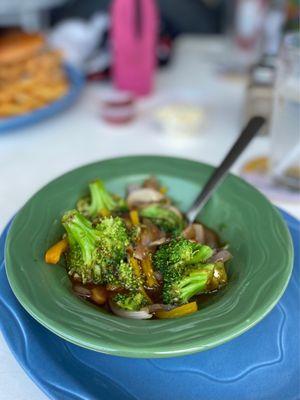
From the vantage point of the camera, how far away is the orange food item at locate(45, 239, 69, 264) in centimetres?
70

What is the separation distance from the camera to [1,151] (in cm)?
118


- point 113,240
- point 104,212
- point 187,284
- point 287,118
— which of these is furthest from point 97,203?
point 287,118

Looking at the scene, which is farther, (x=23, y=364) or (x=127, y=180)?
(x=127, y=180)

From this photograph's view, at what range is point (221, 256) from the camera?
74 cm

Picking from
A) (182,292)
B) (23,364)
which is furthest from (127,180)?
(23,364)

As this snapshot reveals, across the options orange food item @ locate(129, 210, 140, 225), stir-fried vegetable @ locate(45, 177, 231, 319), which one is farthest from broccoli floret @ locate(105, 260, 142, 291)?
orange food item @ locate(129, 210, 140, 225)

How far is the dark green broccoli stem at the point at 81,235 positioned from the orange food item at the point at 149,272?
0.08m

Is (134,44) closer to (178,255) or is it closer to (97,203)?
(97,203)

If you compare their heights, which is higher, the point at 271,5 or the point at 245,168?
the point at 271,5

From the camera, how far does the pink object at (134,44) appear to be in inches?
54.6

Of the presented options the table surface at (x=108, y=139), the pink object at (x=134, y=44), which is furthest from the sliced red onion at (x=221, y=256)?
the pink object at (x=134, y=44)

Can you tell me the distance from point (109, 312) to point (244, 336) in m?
0.18

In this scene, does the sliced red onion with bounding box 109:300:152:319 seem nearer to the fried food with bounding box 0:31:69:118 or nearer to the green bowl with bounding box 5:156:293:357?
the green bowl with bounding box 5:156:293:357

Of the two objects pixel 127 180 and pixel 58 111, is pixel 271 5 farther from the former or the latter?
pixel 127 180
